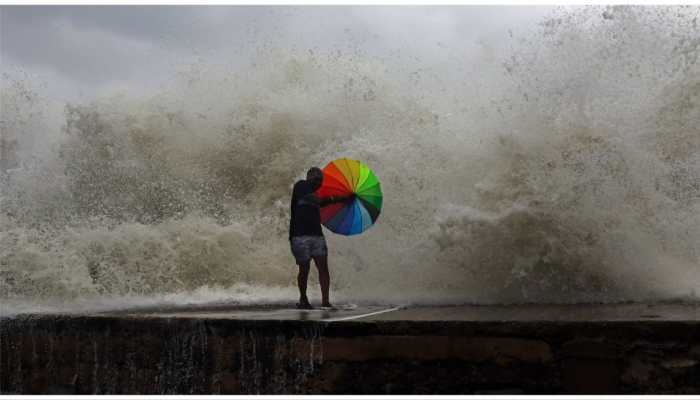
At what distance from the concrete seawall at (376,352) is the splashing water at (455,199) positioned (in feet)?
4.04

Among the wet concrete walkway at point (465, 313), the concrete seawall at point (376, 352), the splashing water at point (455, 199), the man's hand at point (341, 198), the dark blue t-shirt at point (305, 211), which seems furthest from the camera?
the splashing water at point (455, 199)

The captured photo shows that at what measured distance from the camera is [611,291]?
6.29 m

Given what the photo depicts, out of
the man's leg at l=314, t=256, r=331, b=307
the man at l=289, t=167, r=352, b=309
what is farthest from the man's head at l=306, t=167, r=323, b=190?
the man's leg at l=314, t=256, r=331, b=307

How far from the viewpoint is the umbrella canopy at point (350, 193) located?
5.99 m

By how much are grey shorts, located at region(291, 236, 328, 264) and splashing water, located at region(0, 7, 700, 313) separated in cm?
111

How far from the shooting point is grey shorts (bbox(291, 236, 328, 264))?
5711 mm

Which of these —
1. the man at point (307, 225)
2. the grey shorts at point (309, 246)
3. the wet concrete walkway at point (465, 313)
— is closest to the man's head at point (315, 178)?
the man at point (307, 225)

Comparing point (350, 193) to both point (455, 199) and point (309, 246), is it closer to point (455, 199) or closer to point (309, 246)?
point (309, 246)

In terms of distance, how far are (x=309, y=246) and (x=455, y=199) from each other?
2200mm

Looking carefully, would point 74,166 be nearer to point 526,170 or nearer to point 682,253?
point 526,170

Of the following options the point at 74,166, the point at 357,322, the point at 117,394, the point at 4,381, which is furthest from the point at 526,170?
the point at 74,166

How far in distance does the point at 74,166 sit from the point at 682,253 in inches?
330

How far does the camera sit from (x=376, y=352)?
4.61m

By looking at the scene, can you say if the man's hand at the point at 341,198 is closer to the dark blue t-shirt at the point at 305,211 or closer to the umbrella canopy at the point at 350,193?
the umbrella canopy at the point at 350,193
